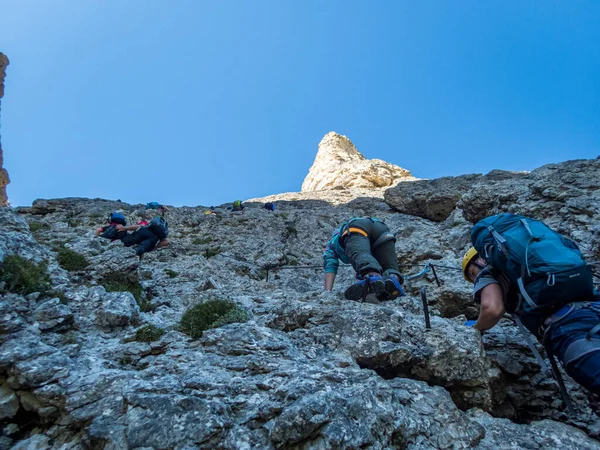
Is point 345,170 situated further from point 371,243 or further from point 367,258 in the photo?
point 367,258

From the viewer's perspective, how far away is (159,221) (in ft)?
45.2

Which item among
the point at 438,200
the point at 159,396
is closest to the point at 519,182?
the point at 438,200

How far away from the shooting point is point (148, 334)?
538 cm

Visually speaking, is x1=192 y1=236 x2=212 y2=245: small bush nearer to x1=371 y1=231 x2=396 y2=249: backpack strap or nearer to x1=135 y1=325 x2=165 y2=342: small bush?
x1=371 y1=231 x2=396 y2=249: backpack strap

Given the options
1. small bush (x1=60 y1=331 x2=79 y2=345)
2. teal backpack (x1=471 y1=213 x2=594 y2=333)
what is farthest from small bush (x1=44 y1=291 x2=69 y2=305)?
teal backpack (x1=471 y1=213 x2=594 y2=333)

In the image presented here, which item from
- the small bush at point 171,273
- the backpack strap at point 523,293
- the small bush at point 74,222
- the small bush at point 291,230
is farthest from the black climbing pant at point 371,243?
the small bush at point 74,222

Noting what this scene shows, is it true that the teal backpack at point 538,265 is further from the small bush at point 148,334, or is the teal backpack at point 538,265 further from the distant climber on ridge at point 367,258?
the small bush at point 148,334

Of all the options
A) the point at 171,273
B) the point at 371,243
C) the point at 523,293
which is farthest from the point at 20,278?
the point at 523,293

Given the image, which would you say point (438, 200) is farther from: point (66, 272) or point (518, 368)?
point (66, 272)

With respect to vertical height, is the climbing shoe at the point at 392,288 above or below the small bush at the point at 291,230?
below

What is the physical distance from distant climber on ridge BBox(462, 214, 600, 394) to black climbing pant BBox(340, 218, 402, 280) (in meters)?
3.29

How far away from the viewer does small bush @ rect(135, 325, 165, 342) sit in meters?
5.35

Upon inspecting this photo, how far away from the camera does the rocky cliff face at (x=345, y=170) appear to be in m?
50.1

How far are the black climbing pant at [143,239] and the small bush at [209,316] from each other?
7.60m
